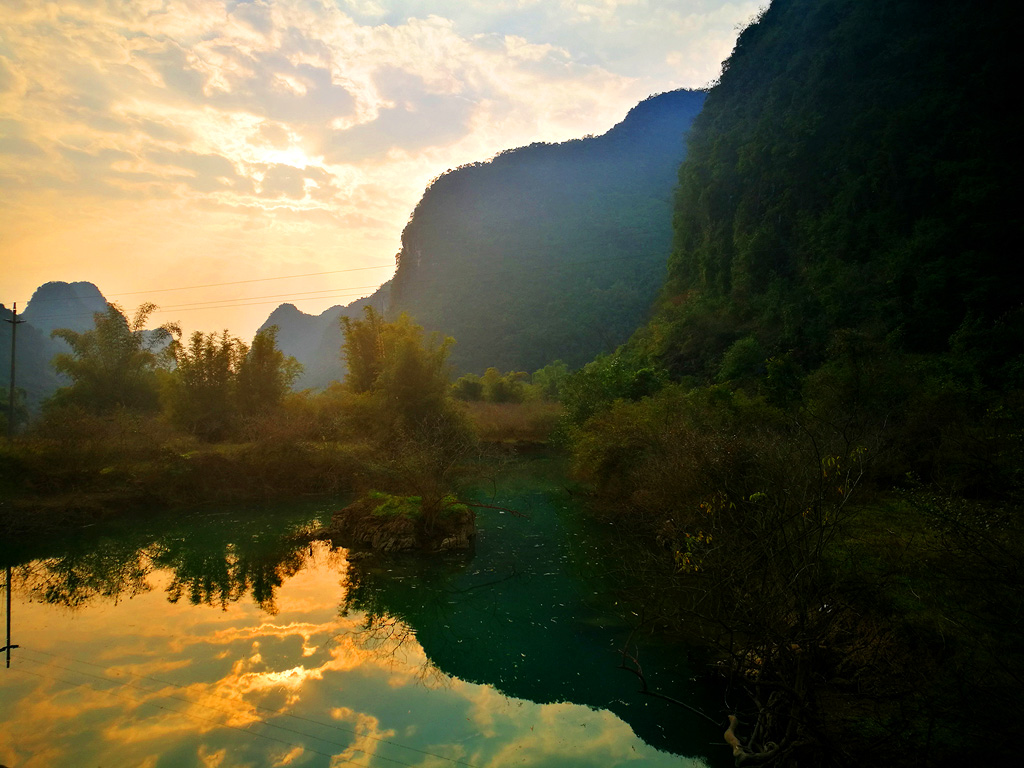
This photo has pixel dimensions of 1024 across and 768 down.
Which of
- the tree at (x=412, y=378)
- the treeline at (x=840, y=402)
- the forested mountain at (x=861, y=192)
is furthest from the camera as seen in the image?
the tree at (x=412, y=378)

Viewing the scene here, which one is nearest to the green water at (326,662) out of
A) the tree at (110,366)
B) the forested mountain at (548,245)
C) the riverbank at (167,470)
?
the riverbank at (167,470)

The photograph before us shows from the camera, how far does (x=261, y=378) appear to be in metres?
24.9

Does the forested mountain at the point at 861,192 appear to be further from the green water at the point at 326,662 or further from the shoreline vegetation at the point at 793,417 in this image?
the green water at the point at 326,662

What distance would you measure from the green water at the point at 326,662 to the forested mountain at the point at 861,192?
40.0 ft

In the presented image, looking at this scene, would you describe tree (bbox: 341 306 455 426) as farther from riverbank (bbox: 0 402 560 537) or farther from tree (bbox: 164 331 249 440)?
tree (bbox: 164 331 249 440)

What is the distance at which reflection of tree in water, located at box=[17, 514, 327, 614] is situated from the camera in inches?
453

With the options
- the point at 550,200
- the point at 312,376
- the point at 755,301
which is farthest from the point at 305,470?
the point at 312,376

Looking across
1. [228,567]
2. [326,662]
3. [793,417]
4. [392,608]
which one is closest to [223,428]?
[228,567]

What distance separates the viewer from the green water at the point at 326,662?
6.89 meters

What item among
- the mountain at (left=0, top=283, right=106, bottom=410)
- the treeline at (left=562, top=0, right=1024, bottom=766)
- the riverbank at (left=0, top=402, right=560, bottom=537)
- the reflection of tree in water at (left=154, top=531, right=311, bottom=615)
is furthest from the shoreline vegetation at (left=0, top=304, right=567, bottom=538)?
the mountain at (left=0, top=283, right=106, bottom=410)

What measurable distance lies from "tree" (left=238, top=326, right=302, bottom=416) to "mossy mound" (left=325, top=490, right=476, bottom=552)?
11.1 m

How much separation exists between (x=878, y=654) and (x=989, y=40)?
24.9 metres

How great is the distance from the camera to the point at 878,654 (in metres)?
6.55

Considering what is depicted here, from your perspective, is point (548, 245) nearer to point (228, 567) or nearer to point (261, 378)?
point (261, 378)
